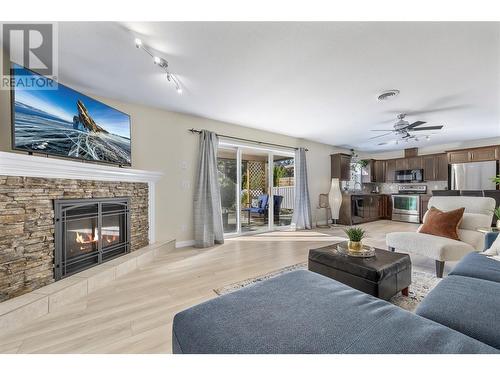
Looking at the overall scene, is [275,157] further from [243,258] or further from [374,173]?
[374,173]

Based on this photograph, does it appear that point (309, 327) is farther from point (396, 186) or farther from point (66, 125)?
point (396, 186)

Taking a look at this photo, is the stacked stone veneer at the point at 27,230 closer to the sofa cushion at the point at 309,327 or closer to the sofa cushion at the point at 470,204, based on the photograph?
the sofa cushion at the point at 309,327

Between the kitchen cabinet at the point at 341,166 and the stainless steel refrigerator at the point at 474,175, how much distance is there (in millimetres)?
2555

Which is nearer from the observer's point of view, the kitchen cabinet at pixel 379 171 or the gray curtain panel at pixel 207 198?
the gray curtain panel at pixel 207 198

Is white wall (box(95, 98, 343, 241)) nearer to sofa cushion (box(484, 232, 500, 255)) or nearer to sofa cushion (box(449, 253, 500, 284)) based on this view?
sofa cushion (box(449, 253, 500, 284))

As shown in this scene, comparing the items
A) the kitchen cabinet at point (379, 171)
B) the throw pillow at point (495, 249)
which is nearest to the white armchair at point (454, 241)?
the throw pillow at point (495, 249)

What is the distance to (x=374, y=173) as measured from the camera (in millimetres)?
→ 7441

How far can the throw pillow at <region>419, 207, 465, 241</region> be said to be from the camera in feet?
8.72

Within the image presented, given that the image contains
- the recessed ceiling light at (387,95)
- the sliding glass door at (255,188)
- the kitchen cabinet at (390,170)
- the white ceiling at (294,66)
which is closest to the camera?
the white ceiling at (294,66)

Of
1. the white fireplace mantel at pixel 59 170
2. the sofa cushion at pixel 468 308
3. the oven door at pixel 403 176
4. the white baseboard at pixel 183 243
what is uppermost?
the oven door at pixel 403 176

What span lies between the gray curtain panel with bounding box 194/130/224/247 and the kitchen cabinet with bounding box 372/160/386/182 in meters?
5.90

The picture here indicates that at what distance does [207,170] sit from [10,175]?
8.08 feet

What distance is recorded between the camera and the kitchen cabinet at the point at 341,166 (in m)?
6.24
